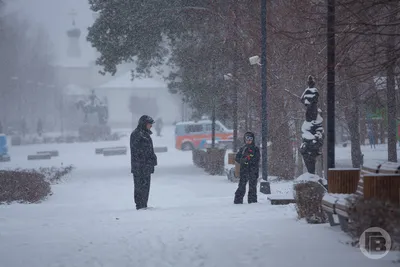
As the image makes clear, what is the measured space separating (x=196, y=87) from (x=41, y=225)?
693 inches

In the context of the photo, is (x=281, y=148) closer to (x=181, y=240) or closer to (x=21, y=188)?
(x=21, y=188)

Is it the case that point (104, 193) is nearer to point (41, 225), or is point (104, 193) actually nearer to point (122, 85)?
point (41, 225)

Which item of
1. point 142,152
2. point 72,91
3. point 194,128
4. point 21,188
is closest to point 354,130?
point 142,152

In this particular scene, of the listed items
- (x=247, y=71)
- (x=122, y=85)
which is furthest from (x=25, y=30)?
(x=247, y=71)

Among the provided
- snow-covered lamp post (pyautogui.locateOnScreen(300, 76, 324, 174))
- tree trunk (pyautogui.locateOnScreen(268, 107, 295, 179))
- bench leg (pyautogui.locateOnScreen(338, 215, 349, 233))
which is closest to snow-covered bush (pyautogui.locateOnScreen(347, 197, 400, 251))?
bench leg (pyautogui.locateOnScreen(338, 215, 349, 233))

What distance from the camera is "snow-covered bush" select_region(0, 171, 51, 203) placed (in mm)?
15406

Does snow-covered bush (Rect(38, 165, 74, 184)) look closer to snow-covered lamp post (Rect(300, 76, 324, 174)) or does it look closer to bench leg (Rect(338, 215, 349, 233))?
snow-covered lamp post (Rect(300, 76, 324, 174))

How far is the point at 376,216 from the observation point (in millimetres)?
5953

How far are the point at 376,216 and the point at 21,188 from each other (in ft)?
39.8

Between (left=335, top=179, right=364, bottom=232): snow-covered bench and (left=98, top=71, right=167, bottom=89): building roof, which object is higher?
(left=98, top=71, right=167, bottom=89): building roof

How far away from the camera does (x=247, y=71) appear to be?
22.5 meters

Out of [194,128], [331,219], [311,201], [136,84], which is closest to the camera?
[331,219]

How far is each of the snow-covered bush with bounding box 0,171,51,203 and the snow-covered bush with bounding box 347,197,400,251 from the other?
36.8 ft

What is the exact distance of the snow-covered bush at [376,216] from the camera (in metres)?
5.84
